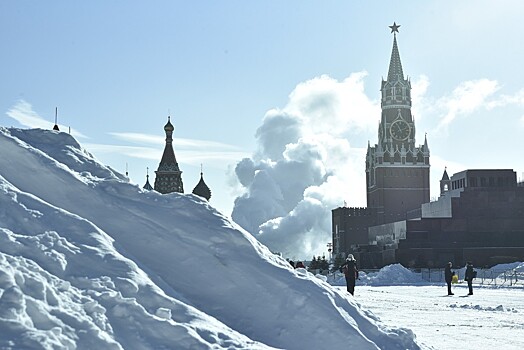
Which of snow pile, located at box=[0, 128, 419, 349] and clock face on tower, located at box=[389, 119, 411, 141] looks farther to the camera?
clock face on tower, located at box=[389, 119, 411, 141]

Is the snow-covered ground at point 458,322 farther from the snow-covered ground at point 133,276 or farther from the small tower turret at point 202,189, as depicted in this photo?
the small tower turret at point 202,189

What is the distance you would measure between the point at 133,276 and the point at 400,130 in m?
129

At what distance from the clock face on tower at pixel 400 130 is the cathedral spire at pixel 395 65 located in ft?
25.5

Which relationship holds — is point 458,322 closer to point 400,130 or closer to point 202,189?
point 202,189

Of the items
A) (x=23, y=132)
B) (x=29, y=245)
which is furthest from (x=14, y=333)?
(x=23, y=132)

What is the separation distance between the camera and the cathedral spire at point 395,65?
136 meters

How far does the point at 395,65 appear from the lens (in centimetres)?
13850

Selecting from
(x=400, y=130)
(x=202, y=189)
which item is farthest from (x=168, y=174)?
(x=400, y=130)

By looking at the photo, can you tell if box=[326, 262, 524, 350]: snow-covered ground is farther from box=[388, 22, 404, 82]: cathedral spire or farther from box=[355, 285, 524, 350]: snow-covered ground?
box=[388, 22, 404, 82]: cathedral spire

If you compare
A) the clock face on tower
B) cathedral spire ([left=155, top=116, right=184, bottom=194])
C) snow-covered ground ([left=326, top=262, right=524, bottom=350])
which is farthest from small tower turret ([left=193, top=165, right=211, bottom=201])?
snow-covered ground ([left=326, top=262, right=524, bottom=350])

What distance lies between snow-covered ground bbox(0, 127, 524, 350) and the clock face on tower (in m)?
123

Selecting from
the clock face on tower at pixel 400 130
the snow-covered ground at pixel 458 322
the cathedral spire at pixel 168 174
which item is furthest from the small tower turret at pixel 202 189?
the snow-covered ground at pixel 458 322

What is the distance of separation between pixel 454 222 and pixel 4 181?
6738cm

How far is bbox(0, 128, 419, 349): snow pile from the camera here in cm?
712
